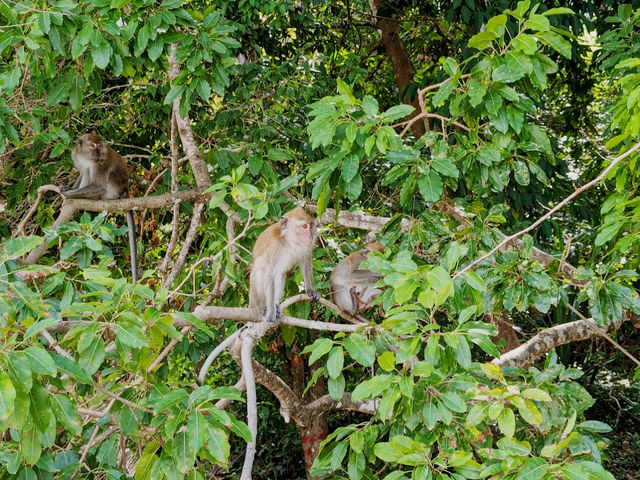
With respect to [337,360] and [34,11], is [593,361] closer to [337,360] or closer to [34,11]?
[337,360]

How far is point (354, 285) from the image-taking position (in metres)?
4.64

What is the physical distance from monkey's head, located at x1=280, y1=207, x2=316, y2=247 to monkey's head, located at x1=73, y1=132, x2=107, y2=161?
2.05m

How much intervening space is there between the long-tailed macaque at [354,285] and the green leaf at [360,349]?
6.46ft

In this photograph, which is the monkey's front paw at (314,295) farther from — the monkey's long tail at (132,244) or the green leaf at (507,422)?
the green leaf at (507,422)

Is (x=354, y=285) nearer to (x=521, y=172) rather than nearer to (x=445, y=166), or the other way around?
(x=521, y=172)

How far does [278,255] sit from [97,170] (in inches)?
78.5

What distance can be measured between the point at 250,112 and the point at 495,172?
246cm

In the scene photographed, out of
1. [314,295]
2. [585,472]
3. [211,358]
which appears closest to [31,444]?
[211,358]

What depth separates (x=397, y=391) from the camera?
229cm

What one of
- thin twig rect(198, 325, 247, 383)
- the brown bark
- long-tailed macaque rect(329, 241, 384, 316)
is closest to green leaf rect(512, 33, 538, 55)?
thin twig rect(198, 325, 247, 383)

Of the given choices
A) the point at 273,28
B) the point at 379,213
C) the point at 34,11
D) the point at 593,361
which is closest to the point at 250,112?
the point at 273,28

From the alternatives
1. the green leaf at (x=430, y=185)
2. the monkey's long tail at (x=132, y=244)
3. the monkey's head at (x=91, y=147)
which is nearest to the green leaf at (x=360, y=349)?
the green leaf at (x=430, y=185)

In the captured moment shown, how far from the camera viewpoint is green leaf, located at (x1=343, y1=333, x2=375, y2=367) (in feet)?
7.87

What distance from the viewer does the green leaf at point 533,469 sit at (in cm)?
201
